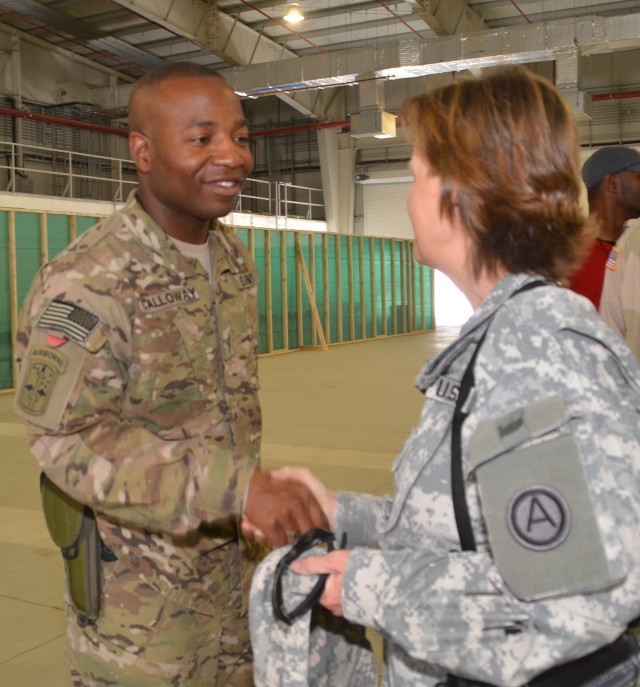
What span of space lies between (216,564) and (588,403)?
3.57 ft

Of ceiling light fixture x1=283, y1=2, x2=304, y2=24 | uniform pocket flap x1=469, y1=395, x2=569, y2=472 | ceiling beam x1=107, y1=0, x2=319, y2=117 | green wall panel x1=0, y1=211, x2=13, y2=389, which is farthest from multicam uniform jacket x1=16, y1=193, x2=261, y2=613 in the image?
ceiling light fixture x1=283, y1=2, x2=304, y2=24

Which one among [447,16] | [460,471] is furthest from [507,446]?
[447,16]

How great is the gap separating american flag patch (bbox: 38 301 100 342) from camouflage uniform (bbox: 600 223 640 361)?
2014 mm

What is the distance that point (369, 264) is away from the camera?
17.8 metres

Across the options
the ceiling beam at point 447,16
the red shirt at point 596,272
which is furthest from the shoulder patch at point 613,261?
A: the ceiling beam at point 447,16

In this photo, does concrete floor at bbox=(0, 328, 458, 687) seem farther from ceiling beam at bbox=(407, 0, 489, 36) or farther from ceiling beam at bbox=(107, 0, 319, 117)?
ceiling beam at bbox=(107, 0, 319, 117)

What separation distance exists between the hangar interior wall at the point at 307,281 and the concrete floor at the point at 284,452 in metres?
1.18

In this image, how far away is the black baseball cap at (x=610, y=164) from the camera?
316 centimetres

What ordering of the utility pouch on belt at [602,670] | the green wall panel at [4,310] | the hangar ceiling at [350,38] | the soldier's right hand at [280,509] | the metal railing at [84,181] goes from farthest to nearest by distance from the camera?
the metal railing at [84,181], the hangar ceiling at [350,38], the green wall panel at [4,310], the soldier's right hand at [280,509], the utility pouch on belt at [602,670]

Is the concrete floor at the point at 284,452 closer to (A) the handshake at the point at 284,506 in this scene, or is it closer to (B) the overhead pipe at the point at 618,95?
(A) the handshake at the point at 284,506

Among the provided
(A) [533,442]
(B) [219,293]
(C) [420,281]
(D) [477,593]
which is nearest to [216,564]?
(B) [219,293]

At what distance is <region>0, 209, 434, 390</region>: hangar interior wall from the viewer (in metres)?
10.1

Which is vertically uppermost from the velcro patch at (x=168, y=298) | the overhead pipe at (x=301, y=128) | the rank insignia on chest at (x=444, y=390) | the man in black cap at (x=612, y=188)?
the overhead pipe at (x=301, y=128)

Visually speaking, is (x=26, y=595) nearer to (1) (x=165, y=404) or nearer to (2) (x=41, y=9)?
(1) (x=165, y=404)
